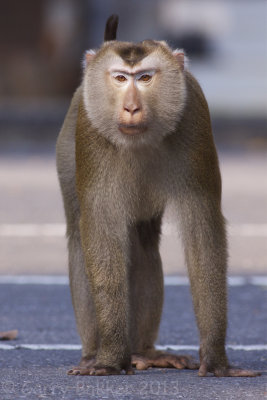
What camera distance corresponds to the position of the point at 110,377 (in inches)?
227

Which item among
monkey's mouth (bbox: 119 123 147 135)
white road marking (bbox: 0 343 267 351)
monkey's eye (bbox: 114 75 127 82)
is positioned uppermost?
monkey's eye (bbox: 114 75 127 82)

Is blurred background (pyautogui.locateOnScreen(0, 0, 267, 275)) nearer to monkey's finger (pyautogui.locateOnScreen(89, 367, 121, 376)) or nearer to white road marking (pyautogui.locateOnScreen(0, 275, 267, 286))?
white road marking (pyautogui.locateOnScreen(0, 275, 267, 286))

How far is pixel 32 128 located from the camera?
20672mm

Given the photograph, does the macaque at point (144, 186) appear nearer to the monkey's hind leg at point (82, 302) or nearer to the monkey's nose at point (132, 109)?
the monkey's nose at point (132, 109)

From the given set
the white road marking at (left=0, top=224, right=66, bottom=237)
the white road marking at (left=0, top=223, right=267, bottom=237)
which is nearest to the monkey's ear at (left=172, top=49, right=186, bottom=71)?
the white road marking at (left=0, top=223, right=267, bottom=237)

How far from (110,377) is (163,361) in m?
0.56

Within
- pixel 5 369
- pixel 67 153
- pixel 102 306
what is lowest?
pixel 5 369

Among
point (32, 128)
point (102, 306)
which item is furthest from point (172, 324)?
point (32, 128)

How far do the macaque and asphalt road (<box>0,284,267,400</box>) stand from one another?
0.62 feet

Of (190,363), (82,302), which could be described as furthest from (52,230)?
(190,363)

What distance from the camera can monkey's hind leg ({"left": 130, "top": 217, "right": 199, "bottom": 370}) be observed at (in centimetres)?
636

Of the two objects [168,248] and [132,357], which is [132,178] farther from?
[168,248]

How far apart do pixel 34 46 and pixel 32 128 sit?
249 cm

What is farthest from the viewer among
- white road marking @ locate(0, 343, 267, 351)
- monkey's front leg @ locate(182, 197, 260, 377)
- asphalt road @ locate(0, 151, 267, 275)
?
asphalt road @ locate(0, 151, 267, 275)
